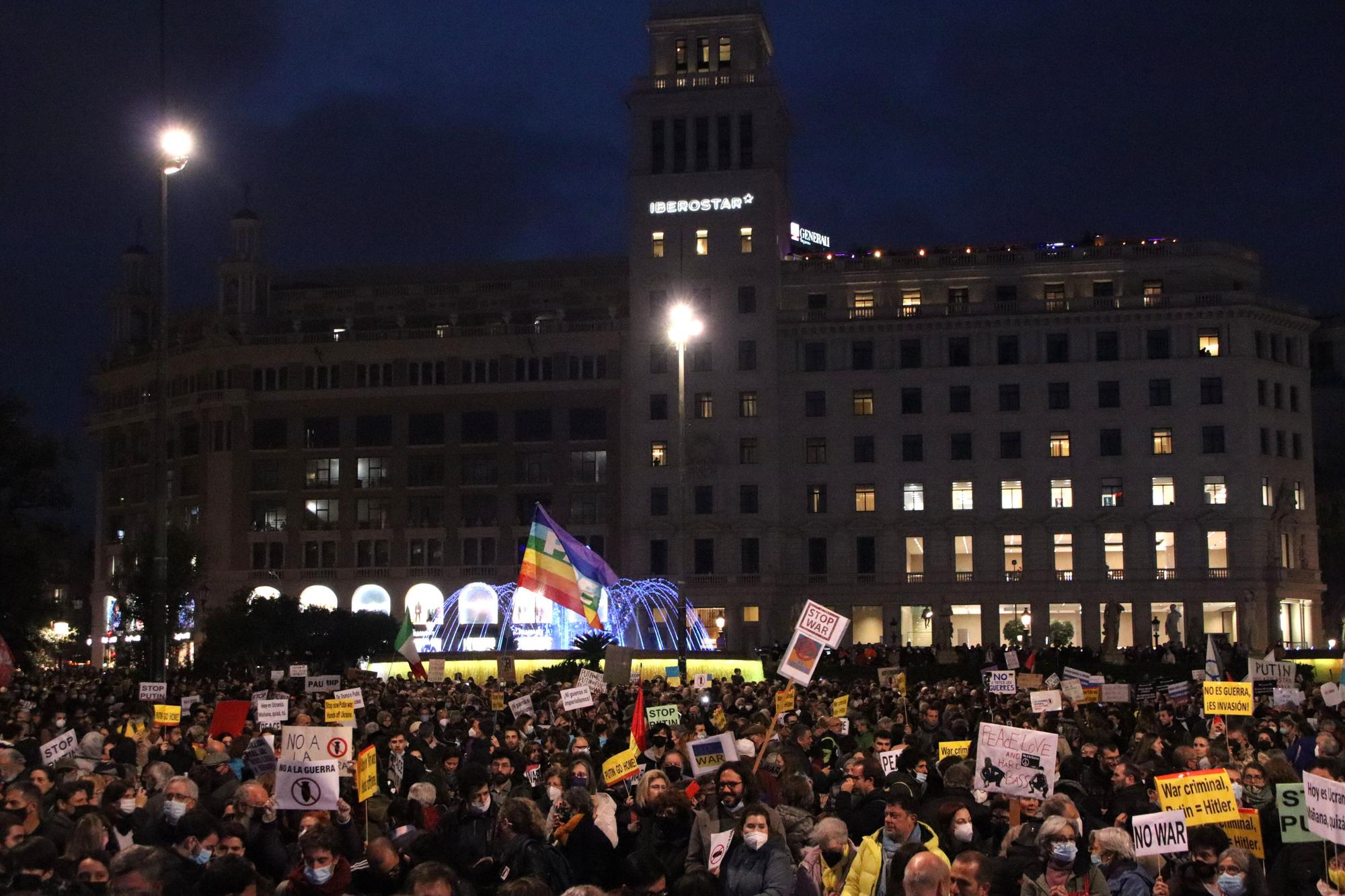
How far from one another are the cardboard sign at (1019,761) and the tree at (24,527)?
35108mm

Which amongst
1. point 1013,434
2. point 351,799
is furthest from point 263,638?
point 351,799

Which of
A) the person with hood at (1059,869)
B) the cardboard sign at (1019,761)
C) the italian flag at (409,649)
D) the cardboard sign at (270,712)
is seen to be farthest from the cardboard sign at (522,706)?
the italian flag at (409,649)

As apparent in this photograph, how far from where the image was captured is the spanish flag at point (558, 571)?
151 ft

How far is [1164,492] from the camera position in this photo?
82.5 metres

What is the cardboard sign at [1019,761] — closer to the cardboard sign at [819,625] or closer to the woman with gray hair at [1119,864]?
the woman with gray hair at [1119,864]

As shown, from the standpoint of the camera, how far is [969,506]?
84125 millimetres

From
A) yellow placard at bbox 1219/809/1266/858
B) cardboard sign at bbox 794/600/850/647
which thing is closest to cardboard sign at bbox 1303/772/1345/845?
yellow placard at bbox 1219/809/1266/858

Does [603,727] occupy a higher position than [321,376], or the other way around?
[321,376]

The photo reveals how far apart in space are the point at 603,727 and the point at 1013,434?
65.5 m

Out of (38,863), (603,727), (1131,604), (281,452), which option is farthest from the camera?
→ (281,452)

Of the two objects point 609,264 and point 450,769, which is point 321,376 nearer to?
point 609,264

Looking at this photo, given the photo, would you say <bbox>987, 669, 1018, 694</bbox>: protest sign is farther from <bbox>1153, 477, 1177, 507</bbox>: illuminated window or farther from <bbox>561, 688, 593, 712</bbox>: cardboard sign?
<bbox>1153, 477, 1177, 507</bbox>: illuminated window

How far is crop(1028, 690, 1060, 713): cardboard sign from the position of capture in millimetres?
24000

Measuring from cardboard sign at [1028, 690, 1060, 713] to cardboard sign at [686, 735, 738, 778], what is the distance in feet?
33.3
